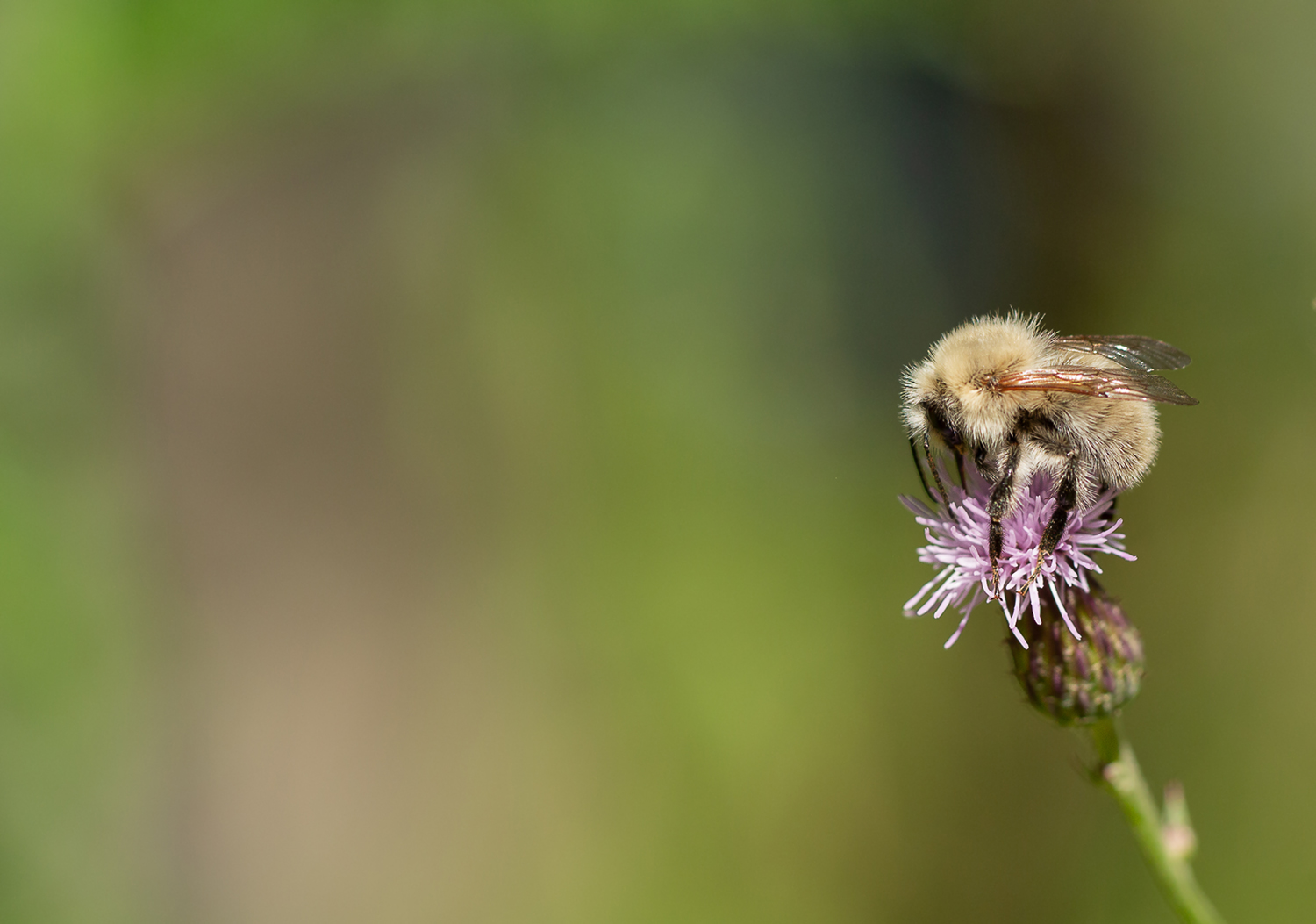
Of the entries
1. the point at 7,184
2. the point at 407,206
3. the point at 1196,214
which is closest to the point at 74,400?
the point at 7,184

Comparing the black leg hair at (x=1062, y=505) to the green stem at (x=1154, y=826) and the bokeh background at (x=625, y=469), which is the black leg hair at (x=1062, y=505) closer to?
the green stem at (x=1154, y=826)

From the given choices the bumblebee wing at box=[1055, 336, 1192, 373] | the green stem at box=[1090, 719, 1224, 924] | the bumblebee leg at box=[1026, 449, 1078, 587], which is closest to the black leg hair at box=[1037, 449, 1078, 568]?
the bumblebee leg at box=[1026, 449, 1078, 587]

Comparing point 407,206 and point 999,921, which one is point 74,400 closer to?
point 407,206

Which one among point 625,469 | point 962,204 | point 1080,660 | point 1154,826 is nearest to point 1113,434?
point 1080,660

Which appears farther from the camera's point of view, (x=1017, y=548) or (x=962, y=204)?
(x=962, y=204)

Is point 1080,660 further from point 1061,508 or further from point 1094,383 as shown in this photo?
point 1094,383

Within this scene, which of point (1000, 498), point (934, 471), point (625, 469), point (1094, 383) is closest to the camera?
point (1094, 383)
